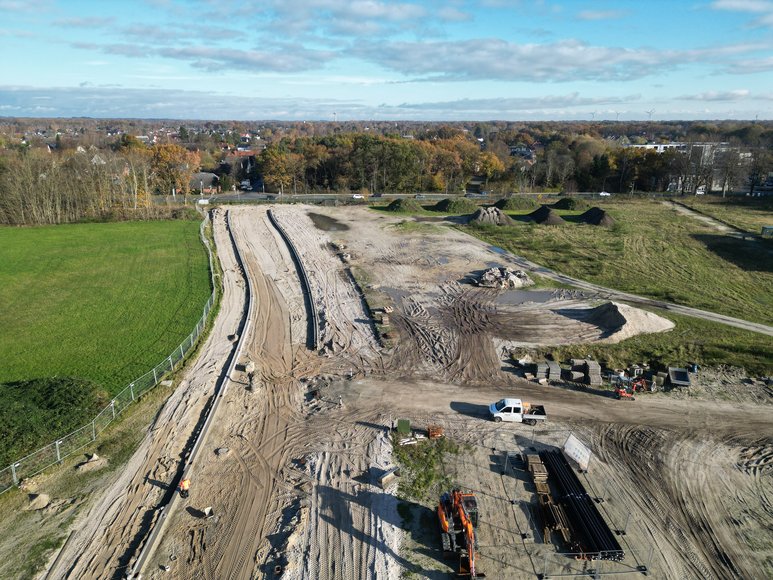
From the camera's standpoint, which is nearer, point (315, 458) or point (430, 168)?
point (315, 458)

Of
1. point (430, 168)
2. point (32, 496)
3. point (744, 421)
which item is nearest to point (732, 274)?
point (744, 421)

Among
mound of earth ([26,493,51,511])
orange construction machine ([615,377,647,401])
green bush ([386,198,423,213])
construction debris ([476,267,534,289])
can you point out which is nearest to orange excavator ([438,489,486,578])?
orange construction machine ([615,377,647,401])

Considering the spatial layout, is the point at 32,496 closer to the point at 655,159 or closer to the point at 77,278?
the point at 77,278

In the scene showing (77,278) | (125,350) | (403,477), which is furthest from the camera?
(77,278)

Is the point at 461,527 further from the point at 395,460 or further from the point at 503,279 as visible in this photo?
the point at 503,279

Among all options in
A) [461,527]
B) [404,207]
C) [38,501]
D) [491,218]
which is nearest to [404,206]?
[404,207]

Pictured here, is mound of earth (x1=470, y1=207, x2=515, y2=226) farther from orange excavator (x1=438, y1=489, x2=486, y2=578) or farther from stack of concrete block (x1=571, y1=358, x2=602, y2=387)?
orange excavator (x1=438, y1=489, x2=486, y2=578)
